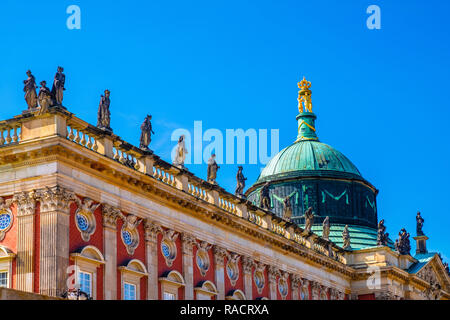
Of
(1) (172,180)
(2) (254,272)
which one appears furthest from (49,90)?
(2) (254,272)

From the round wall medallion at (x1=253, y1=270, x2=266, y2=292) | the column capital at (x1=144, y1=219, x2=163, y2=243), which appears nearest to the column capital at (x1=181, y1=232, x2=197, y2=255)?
the column capital at (x1=144, y1=219, x2=163, y2=243)

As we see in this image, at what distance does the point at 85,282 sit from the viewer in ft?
107

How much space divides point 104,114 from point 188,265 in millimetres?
7790

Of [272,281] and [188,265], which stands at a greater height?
[272,281]

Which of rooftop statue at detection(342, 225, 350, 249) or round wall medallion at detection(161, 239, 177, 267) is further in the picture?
rooftop statue at detection(342, 225, 350, 249)

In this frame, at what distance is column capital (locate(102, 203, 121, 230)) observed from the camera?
3416 cm

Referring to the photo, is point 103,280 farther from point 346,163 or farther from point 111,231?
A: point 346,163

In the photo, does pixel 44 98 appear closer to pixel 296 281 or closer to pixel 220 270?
pixel 220 270

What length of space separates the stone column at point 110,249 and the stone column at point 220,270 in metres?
7.88

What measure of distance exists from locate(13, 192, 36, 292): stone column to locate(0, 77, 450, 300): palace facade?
0.12 feet

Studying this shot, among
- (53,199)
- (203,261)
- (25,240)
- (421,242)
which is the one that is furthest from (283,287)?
(421,242)

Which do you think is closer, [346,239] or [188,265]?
[188,265]

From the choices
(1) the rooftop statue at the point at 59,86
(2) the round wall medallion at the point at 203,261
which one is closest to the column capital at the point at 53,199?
(1) the rooftop statue at the point at 59,86

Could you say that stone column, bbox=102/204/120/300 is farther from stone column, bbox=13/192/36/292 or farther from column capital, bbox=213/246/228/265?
column capital, bbox=213/246/228/265
